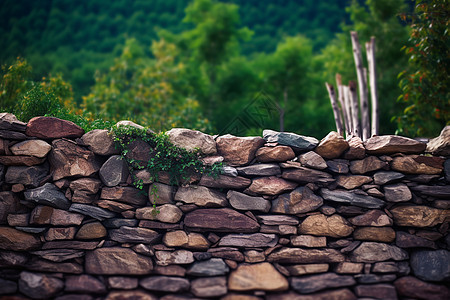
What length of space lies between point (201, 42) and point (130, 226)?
11.8 metres

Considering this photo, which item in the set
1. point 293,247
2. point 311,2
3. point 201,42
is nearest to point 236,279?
point 293,247

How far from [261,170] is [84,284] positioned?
2047 mm

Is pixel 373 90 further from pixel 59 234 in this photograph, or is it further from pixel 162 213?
pixel 59 234

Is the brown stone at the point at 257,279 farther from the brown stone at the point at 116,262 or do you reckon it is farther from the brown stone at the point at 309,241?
the brown stone at the point at 116,262

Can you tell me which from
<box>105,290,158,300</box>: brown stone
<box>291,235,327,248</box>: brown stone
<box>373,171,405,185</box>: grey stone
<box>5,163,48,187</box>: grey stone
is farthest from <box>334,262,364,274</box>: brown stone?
<box>5,163,48,187</box>: grey stone

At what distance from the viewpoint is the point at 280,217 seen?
10.8 feet

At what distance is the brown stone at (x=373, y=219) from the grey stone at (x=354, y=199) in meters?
0.07

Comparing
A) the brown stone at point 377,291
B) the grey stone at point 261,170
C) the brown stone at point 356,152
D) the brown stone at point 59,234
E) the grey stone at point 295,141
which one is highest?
the grey stone at point 295,141

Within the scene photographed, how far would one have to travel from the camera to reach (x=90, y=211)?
129 inches

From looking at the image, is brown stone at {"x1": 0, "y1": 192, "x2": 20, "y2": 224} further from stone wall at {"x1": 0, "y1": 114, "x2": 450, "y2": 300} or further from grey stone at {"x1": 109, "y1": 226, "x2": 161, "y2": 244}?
grey stone at {"x1": 109, "y1": 226, "x2": 161, "y2": 244}

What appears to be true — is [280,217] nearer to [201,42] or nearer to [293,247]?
[293,247]

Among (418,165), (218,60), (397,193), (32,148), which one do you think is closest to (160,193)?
(32,148)

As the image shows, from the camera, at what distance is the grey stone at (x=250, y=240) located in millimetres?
3248

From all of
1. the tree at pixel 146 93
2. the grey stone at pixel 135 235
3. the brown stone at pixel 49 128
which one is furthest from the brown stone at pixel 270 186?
the tree at pixel 146 93
